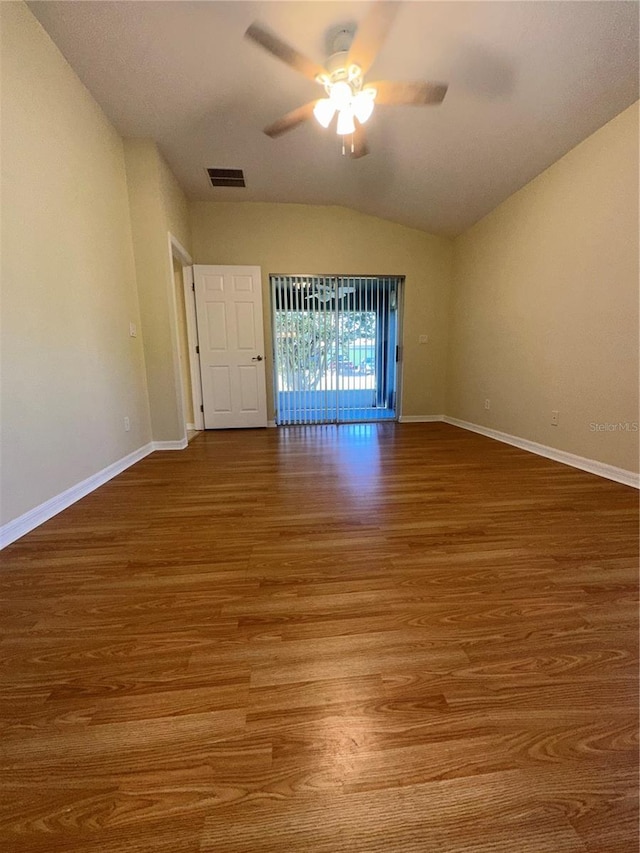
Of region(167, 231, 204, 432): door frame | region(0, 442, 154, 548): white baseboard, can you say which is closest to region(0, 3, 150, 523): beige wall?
region(0, 442, 154, 548): white baseboard

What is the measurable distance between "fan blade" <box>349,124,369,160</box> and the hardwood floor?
8.75 ft

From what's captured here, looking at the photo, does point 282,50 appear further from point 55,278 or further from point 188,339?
point 188,339

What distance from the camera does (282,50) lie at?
5.75 feet

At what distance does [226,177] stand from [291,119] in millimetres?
1565

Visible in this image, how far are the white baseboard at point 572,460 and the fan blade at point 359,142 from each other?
2962mm

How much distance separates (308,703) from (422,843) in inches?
12.8

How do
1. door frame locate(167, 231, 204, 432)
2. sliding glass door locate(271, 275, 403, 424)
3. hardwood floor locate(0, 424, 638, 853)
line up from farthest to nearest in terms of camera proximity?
sliding glass door locate(271, 275, 403, 424) → door frame locate(167, 231, 204, 432) → hardwood floor locate(0, 424, 638, 853)

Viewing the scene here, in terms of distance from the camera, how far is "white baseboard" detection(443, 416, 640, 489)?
2.23 meters

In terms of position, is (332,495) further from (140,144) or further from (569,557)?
(140,144)

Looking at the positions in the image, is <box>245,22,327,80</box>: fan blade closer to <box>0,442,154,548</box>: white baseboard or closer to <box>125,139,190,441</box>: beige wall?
<box>125,139,190,441</box>: beige wall

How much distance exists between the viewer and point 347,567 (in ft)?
4.45

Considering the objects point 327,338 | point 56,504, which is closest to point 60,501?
point 56,504

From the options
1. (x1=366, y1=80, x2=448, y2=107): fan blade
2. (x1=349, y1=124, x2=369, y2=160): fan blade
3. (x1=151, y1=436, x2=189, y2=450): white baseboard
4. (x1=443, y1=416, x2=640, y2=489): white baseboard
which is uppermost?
(x1=349, y1=124, x2=369, y2=160): fan blade

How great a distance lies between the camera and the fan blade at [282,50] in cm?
168
